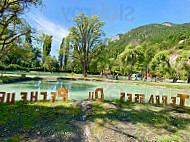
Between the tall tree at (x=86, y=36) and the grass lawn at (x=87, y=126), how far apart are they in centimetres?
2437

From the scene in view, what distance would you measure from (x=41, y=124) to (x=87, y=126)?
121cm

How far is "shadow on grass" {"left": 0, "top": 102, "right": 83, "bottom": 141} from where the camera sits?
244cm

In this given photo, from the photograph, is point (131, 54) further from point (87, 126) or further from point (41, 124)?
point (41, 124)

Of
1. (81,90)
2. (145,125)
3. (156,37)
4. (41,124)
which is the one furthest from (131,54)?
(156,37)

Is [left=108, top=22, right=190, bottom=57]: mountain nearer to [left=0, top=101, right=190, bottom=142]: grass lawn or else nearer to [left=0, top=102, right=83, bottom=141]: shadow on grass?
[left=0, top=101, right=190, bottom=142]: grass lawn

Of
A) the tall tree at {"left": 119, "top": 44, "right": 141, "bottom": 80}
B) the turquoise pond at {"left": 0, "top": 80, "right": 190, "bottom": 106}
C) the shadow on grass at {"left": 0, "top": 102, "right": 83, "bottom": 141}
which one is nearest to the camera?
the shadow on grass at {"left": 0, "top": 102, "right": 83, "bottom": 141}

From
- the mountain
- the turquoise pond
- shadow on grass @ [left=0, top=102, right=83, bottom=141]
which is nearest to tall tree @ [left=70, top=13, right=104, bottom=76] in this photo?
the mountain

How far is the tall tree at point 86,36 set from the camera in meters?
27.6

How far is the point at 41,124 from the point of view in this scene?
9.57 ft

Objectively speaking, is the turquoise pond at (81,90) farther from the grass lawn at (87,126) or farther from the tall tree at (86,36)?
the tall tree at (86,36)

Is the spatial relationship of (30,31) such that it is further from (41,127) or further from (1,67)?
(1,67)

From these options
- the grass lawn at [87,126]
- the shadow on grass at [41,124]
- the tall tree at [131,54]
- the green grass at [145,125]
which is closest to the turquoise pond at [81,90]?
the shadow on grass at [41,124]

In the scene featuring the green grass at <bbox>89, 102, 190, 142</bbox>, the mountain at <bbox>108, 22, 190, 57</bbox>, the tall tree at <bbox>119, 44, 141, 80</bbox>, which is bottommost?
the green grass at <bbox>89, 102, 190, 142</bbox>

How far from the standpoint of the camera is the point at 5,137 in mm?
2289
